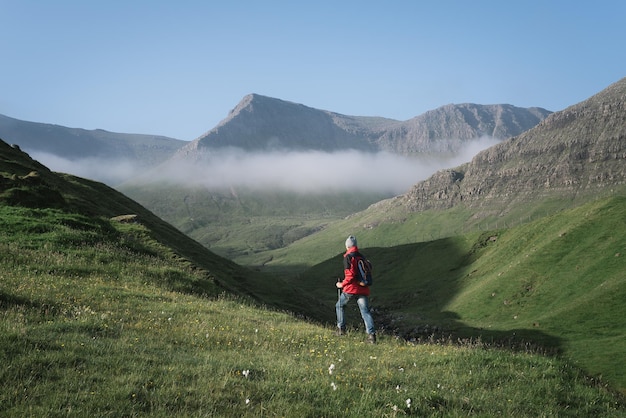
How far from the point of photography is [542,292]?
273ft

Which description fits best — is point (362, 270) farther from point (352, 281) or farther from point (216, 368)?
point (216, 368)

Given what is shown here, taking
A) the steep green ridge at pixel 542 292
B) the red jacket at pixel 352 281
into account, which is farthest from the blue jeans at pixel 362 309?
the steep green ridge at pixel 542 292

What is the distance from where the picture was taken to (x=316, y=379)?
11586 millimetres

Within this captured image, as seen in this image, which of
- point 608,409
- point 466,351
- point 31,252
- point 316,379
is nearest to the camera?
point 316,379

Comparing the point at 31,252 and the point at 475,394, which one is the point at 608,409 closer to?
the point at 475,394

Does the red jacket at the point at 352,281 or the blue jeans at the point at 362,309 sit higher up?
the red jacket at the point at 352,281

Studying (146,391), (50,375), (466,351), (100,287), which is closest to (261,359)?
(146,391)

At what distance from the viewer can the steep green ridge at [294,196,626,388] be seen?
60125 mm

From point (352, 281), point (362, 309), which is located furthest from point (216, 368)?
point (352, 281)

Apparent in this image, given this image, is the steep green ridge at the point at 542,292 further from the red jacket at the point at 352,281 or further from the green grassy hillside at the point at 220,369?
the green grassy hillside at the point at 220,369

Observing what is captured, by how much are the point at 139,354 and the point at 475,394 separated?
8.87m

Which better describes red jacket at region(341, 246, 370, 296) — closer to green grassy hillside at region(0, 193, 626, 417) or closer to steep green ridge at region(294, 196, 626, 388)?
green grassy hillside at region(0, 193, 626, 417)

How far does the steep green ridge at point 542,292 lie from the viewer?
60125 millimetres

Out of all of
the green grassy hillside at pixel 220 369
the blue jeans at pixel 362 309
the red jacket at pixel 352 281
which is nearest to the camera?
the green grassy hillside at pixel 220 369
